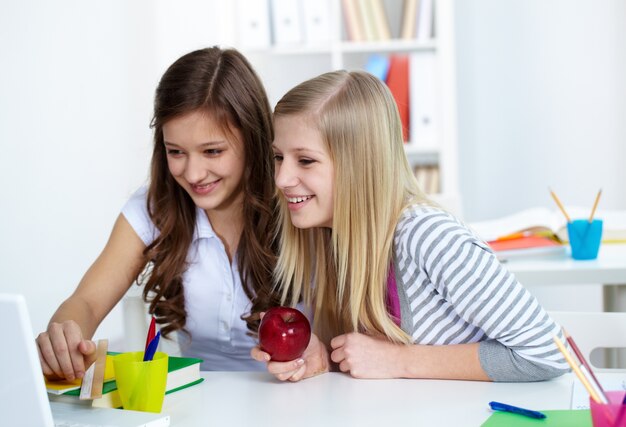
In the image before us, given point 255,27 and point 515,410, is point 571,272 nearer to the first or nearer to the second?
point 515,410

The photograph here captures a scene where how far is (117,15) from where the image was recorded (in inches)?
140

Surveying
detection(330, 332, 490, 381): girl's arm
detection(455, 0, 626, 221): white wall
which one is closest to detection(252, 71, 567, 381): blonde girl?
detection(330, 332, 490, 381): girl's arm

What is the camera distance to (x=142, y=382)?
3.99ft

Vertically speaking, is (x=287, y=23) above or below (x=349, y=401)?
above

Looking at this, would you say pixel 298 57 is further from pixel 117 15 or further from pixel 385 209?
pixel 385 209

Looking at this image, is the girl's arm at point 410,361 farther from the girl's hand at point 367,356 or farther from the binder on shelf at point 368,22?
the binder on shelf at point 368,22

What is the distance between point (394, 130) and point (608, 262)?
0.99 metres

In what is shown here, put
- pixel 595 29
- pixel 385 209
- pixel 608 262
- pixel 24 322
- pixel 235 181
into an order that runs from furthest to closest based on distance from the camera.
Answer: pixel 595 29
pixel 608 262
pixel 235 181
pixel 385 209
pixel 24 322

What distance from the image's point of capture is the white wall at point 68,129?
9.04 feet

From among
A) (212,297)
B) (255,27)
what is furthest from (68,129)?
(212,297)

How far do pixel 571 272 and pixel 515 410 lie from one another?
1.07 m

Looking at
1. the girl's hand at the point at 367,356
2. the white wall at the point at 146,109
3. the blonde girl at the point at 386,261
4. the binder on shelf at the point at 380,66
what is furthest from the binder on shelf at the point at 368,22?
the girl's hand at the point at 367,356

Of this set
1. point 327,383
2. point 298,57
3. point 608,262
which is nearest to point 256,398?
point 327,383

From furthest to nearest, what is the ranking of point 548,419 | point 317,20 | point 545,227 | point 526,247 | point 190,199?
point 317,20 → point 545,227 → point 526,247 → point 190,199 → point 548,419
